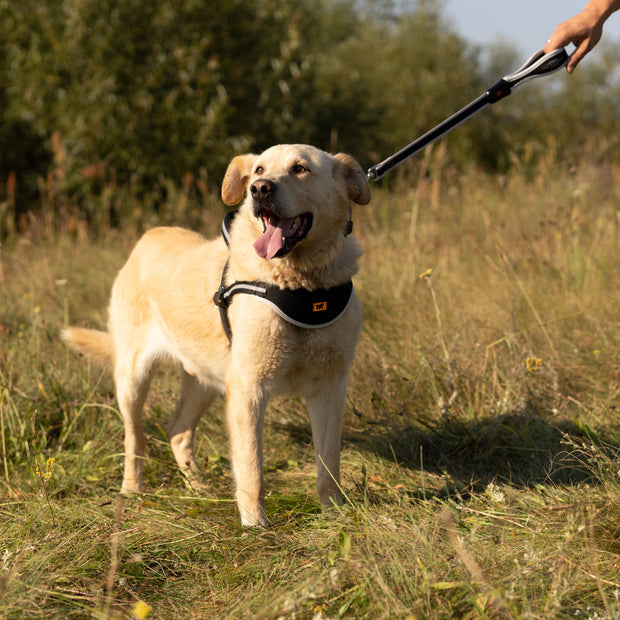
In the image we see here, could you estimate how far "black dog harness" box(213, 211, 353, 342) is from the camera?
270 cm

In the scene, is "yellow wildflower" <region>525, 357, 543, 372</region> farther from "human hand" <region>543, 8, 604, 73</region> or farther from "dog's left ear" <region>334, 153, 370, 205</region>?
"human hand" <region>543, 8, 604, 73</region>

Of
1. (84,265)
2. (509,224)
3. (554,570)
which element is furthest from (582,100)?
(554,570)

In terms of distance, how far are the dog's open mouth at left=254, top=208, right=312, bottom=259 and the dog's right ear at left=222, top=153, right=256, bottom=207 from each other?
1.25 feet

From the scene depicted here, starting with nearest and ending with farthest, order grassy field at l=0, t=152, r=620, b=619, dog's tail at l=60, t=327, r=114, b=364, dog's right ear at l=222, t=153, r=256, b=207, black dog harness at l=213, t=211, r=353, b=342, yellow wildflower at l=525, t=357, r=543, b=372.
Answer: grassy field at l=0, t=152, r=620, b=619 → black dog harness at l=213, t=211, r=353, b=342 → dog's right ear at l=222, t=153, r=256, b=207 → yellow wildflower at l=525, t=357, r=543, b=372 → dog's tail at l=60, t=327, r=114, b=364

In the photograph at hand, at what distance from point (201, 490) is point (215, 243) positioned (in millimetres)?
1255

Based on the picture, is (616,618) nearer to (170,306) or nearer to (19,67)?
(170,306)

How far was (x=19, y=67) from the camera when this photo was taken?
938cm

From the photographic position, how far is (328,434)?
2881 mm

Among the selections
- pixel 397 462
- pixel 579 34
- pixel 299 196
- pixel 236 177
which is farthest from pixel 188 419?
pixel 579 34

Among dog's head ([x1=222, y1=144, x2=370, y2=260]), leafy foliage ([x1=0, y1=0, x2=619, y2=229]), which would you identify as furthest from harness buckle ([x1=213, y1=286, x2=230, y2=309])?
leafy foliage ([x1=0, y1=0, x2=619, y2=229])

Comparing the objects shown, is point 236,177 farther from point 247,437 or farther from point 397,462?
point 397,462

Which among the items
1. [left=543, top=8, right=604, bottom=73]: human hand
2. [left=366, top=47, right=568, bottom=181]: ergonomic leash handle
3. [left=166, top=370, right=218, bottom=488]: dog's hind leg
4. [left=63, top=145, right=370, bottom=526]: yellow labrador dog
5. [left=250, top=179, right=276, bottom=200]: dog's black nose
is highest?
[left=543, top=8, right=604, bottom=73]: human hand

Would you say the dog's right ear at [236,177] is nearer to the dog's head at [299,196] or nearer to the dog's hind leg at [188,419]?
the dog's head at [299,196]

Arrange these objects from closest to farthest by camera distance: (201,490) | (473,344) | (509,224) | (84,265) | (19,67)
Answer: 1. (201,490)
2. (473,344)
3. (509,224)
4. (84,265)
5. (19,67)
